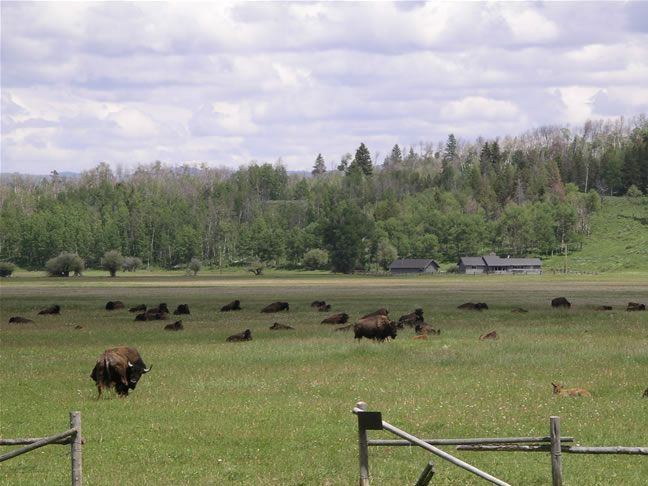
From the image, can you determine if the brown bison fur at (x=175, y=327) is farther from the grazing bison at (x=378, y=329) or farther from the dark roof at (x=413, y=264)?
the dark roof at (x=413, y=264)

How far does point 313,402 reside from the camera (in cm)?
2114

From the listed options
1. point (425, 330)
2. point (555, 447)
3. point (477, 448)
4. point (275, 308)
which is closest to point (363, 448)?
point (477, 448)

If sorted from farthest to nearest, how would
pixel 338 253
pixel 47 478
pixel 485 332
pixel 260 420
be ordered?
pixel 338 253 < pixel 485 332 < pixel 260 420 < pixel 47 478

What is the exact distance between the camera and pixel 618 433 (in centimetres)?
1717

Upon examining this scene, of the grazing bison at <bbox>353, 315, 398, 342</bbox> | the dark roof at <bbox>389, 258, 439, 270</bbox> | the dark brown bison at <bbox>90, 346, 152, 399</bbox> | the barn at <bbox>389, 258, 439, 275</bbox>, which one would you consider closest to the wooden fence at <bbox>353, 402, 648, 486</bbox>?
the dark brown bison at <bbox>90, 346, 152, 399</bbox>

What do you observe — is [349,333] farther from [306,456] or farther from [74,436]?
[74,436]

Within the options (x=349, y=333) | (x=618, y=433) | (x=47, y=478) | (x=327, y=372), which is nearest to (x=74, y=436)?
(x=47, y=478)

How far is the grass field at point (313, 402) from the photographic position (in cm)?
1495

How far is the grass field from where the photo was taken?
14.9m

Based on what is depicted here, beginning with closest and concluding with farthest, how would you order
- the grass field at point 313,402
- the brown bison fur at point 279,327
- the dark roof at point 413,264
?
the grass field at point 313,402 < the brown bison fur at point 279,327 < the dark roof at point 413,264

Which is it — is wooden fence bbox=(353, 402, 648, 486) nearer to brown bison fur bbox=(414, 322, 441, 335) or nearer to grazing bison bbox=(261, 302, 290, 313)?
brown bison fur bbox=(414, 322, 441, 335)

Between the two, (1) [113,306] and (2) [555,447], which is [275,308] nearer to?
(1) [113,306]

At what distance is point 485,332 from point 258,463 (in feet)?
83.5

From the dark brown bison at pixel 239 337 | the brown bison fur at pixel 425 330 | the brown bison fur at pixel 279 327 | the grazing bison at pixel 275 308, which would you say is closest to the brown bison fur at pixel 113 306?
the grazing bison at pixel 275 308
